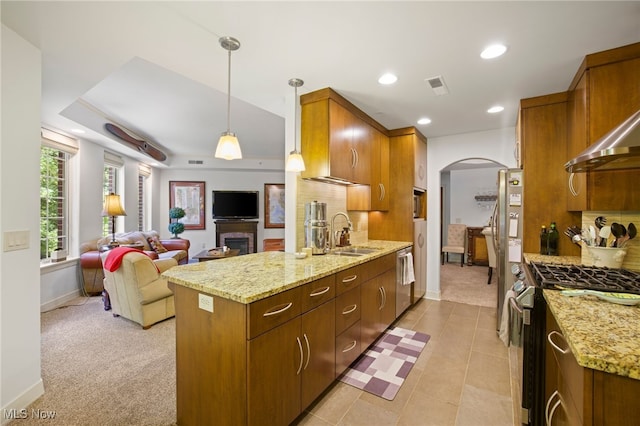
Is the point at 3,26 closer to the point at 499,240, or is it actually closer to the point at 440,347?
the point at 440,347

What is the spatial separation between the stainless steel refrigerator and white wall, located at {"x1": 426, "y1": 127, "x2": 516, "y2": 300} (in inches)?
44.4

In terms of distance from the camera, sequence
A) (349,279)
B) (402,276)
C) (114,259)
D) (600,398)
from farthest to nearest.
→ 1. (402,276)
2. (114,259)
3. (349,279)
4. (600,398)

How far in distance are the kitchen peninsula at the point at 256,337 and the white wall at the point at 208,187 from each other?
5.62 metres

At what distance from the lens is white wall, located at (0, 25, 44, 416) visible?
1.71 metres

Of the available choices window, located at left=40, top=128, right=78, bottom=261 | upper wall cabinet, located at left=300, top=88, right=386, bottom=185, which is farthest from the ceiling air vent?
window, located at left=40, top=128, right=78, bottom=261

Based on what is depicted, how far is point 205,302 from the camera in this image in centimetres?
148

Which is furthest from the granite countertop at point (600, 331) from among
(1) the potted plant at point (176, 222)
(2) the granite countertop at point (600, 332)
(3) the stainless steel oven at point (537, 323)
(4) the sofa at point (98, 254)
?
(1) the potted plant at point (176, 222)

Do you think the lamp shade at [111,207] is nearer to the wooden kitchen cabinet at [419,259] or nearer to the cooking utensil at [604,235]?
the wooden kitchen cabinet at [419,259]

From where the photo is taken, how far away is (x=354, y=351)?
2.26 meters

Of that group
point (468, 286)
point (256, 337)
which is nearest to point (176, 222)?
point (256, 337)

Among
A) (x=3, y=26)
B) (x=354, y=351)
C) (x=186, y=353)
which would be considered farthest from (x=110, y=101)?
(x=354, y=351)

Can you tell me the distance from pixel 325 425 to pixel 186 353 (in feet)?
3.18

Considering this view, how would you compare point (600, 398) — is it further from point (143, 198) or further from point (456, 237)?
point (143, 198)

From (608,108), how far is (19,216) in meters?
4.15
